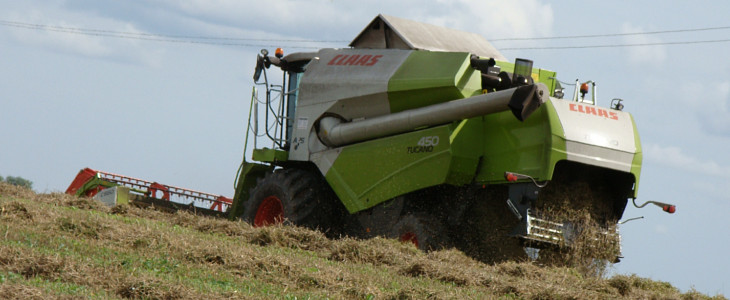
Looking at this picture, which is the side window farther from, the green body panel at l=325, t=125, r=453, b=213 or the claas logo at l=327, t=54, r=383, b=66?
the green body panel at l=325, t=125, r=453, b=213

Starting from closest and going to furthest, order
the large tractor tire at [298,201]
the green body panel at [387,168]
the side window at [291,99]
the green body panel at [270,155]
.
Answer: the green body panel at [387,168] < the large tractor tire at [298,201] < the green body panel at [270,155] < the side window at [291,99]

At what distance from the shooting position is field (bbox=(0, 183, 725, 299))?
6695 mm

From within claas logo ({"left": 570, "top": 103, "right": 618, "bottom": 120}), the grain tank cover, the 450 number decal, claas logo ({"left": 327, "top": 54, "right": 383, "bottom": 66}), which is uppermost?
the grain tank cover

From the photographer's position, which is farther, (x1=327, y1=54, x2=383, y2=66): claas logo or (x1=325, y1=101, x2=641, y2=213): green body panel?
(x1=327, y1=54, x2=383, y2=66): claas logo

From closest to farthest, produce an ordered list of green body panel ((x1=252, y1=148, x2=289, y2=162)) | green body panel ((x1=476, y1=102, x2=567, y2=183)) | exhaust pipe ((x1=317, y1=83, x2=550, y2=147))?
1. exhaust pipe ((x1=317, y1=83, x2=550, y2=147))
2. green body panel ((x1=476, y1=102, x2=567, y2=183))
3. green body panel ((x1=252, y1=148, x2=289, y2=162))

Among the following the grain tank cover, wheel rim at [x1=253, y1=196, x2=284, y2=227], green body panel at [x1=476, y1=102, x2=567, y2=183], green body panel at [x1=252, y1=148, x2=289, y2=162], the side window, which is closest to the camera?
green body panel at [x1=476, y1=102, x2=567, y2=183]

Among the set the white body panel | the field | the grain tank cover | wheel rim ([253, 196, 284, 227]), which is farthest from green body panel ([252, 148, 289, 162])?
the white body panel

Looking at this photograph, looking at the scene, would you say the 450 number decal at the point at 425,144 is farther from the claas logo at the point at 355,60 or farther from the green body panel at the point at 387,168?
the claas logo at the point at 355,60

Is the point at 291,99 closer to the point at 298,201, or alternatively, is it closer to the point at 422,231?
the point at 298,201

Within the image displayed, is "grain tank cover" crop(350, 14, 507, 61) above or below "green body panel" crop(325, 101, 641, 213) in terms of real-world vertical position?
above

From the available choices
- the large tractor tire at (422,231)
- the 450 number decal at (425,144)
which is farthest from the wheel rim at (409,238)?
the 450 number decal at (425,144)

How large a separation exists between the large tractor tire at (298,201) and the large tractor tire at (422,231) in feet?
5.31

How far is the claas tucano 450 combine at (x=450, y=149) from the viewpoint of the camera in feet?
35.3

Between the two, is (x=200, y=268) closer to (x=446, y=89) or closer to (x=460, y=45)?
(x=446, y=89)
